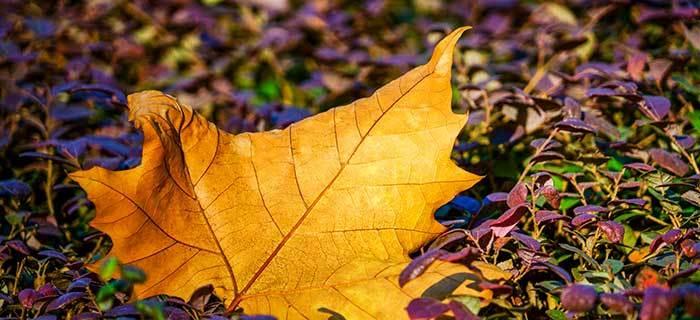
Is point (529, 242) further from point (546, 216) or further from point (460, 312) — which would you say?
point (460, 312)

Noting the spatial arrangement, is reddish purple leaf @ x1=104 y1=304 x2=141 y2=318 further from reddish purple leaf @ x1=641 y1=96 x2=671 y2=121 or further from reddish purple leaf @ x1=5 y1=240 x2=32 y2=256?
reddish purple leaf @ x1=641 y1=96 x2=671 y2=121

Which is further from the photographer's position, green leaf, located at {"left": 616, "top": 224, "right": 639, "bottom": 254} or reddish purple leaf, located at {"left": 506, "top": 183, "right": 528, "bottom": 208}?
green leaf, located at {"left": 616, "top": 224, "right": 639, "bottom": 254}

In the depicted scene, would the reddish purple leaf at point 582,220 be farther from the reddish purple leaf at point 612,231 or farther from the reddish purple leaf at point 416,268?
the reddish purple leaf at point 416,268

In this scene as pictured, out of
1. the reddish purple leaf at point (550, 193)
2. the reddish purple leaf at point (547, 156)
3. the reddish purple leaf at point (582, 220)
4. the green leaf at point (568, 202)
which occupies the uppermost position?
the reddish purple leaf at point (547, 156)


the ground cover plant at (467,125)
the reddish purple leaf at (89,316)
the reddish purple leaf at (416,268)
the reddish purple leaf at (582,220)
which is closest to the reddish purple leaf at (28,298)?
the ground cover plant at (467,125)

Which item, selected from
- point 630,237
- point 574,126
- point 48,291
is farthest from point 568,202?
point 48,291

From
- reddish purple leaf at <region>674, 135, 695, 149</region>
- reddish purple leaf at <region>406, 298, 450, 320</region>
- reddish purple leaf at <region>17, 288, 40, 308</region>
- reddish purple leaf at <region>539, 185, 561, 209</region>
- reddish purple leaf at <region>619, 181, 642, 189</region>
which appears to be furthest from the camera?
reddish purple leaf at <region>674, 135, 695, 149</region>

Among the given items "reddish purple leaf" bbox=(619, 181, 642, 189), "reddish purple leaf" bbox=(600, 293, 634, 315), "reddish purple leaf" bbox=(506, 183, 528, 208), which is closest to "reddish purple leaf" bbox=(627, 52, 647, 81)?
"reddish purple leaf" bbox=(619, 181, 642, 189)
